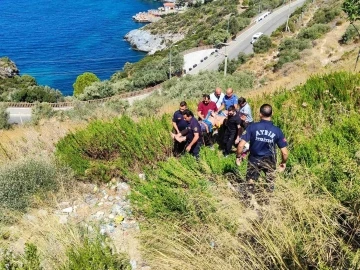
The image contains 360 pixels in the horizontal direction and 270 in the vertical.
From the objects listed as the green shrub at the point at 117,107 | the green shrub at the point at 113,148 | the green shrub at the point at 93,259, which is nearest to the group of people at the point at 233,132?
the green shrub at the point at 113,148

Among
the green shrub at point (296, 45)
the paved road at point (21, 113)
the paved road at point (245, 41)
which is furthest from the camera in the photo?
the paved road at point (245, 41)

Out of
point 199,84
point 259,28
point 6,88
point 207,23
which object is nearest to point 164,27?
point 207,23

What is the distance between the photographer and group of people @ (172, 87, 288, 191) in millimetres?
5074

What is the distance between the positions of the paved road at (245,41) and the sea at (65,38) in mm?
19683

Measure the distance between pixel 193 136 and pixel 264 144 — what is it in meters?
1.97

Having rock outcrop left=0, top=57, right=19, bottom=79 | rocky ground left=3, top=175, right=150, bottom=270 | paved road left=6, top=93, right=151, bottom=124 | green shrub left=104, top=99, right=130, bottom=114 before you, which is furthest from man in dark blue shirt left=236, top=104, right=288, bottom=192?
rock outcrop left=0, top=57, right=19, bottom=79

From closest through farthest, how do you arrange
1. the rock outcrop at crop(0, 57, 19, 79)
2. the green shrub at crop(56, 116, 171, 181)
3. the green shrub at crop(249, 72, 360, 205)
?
the green shrub at crop(249, 72, 360, 205) → the green shrub at crop(56, 116, 171, 181) → the rock outcrop at crop(0, 57, 19, 79)

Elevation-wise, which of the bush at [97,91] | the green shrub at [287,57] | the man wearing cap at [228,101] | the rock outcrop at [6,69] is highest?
the rock outcrop at [6,69]

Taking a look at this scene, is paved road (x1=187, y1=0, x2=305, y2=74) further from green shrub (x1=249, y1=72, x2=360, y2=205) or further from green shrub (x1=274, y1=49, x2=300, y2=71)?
green shrub (x1=249, y1=72, x2=360, y2=205)

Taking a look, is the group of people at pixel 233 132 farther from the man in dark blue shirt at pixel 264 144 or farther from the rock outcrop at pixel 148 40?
the rock outcrop at pixel 148 40

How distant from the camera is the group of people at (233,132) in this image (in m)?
5.07

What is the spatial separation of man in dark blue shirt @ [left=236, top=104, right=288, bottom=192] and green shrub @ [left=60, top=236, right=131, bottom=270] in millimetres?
2030

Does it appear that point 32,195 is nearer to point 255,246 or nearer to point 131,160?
point 131,160

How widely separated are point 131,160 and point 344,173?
428 cm
